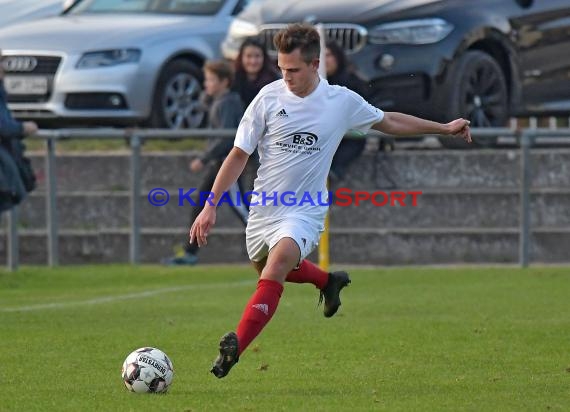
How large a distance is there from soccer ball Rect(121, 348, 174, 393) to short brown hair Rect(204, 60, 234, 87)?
27.5ft

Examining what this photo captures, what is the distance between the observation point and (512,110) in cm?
1719

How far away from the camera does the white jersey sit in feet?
28.4

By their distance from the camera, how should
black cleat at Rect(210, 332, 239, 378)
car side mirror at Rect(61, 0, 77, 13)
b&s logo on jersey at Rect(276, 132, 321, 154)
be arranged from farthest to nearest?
car side mirror at Rect(61, 0, 77, 13) < b&s logo on jersey at Rect(276, 132, 321, 154) < black cleat at Rect(210, 332, 239, 378)

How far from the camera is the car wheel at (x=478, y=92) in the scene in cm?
1638

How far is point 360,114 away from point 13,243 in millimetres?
8005

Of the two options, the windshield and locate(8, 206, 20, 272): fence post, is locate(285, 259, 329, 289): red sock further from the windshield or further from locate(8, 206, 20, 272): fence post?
the windshield

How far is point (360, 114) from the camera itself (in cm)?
898

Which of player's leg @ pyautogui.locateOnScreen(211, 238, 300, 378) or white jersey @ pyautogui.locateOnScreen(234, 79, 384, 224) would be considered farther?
white jersey @ pyautogui.locateOnScreen(234, 79, 384, 224)

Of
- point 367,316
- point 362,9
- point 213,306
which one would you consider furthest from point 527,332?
point 362,9

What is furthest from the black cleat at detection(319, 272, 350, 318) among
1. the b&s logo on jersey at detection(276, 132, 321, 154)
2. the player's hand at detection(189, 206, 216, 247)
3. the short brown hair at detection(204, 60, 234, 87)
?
the short brown hair at detection(204, 60, 234, 87)

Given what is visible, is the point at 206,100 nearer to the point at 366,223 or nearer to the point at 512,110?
the point at 366,223

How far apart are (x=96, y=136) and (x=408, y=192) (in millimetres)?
3454

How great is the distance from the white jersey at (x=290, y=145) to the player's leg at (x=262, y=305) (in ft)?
1.02

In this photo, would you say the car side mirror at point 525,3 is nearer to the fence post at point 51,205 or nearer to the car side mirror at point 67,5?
the fence post at point 51,205
